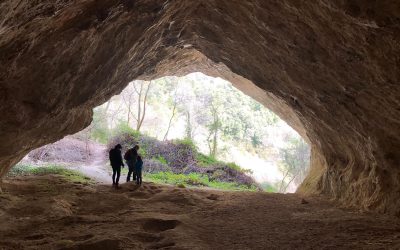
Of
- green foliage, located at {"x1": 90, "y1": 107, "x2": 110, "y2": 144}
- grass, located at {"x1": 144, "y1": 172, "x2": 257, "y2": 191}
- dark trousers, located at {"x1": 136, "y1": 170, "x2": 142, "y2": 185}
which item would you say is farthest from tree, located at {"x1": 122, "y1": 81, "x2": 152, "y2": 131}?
dark trousers, located at {"x1": 136, "y1": 170, "x2": 142, "y2": 185}

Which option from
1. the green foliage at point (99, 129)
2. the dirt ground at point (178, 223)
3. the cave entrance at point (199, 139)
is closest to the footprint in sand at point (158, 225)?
the dirt ground at point (178, 223)

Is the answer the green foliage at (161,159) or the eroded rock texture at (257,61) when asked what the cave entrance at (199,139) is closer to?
the green foliage at (161,159)

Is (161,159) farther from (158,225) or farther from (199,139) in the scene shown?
(158,225)

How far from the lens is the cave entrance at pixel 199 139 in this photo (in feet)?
81.4

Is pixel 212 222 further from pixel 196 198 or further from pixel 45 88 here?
pixel 45 88

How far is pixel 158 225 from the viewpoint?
6.63m

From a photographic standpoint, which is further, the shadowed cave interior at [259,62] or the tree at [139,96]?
the tree at [139,96]

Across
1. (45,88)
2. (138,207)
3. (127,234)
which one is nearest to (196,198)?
(138,207)

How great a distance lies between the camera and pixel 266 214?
311 inches

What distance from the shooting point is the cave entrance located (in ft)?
81.4

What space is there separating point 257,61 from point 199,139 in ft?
106

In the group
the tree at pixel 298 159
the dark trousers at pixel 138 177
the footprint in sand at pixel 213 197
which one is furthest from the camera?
the tree at pixel 298 159

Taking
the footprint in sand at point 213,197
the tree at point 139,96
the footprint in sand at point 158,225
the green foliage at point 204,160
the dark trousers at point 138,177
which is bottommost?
the footprint in sand at point 158,225

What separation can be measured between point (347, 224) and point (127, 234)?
146 inches
